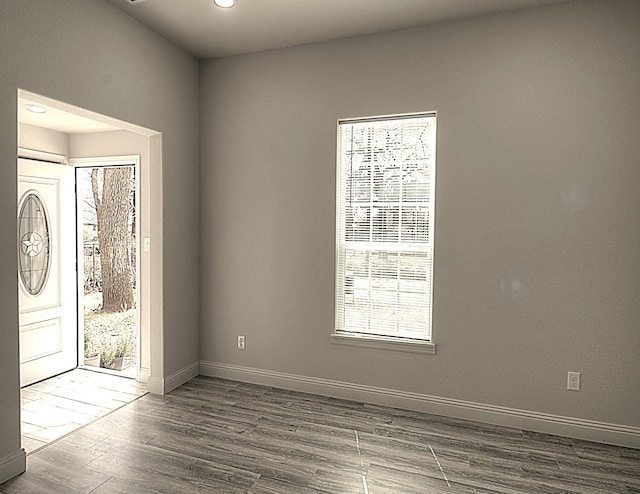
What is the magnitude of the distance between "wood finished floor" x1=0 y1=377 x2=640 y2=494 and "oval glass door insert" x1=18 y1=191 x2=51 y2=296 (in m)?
1.62

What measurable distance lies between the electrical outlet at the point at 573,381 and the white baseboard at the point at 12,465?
345 cm

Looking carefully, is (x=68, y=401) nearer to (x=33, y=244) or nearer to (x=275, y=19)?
(x=33, y=244)

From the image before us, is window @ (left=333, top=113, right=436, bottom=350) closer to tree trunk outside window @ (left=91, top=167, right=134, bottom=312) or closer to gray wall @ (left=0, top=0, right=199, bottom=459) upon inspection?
gray wall @ (left=0, top=0, right=199, bottom=459)

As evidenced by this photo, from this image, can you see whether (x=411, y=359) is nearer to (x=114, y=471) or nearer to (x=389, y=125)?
(x=389, y=125)

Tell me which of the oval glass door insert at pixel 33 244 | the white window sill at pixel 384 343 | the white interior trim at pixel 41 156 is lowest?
the white window sill at pixel 384 343

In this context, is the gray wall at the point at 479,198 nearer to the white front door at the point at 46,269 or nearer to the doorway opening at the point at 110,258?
the white front door at the point at 46,269

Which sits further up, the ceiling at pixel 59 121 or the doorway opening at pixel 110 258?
the ceiling at pixel 59 121

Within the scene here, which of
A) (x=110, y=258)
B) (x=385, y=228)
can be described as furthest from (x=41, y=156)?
(x=385, y=228)

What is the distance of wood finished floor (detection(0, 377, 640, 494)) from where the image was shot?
7.95 ft

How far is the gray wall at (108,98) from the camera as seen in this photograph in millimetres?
2379

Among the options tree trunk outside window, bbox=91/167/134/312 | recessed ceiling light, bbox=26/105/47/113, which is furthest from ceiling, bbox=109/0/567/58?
tree trunk outside window, bbox=91/167/134/312

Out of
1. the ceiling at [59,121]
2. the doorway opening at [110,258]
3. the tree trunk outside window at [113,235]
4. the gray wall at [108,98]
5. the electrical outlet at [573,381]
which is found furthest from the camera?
the tree trunk outside window at [113,235]

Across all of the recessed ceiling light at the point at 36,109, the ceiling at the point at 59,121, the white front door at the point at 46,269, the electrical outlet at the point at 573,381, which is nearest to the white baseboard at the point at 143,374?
the white front door at the point at 46,269

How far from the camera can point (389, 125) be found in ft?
11.3
